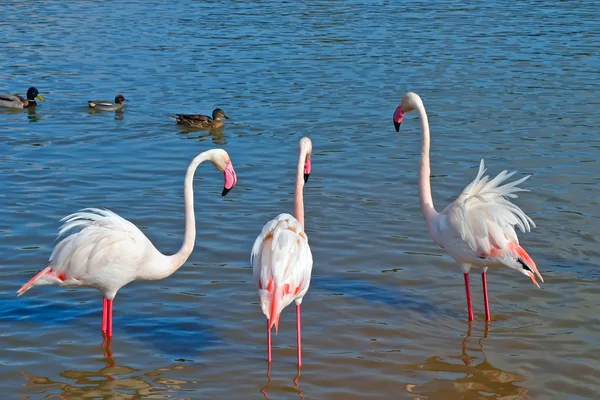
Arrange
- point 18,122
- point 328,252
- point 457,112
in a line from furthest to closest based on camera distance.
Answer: point 18,122 → point 457,112 → point 328,252

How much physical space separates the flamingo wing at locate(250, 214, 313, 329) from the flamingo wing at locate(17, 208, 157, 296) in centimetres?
103

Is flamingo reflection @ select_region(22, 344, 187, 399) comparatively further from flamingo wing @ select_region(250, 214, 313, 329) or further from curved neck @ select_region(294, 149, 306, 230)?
curved neck @ select_region(294, 149, 306, 230)

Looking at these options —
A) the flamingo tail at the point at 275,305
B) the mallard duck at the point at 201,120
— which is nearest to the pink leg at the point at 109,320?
the flamingo tail at the point at 275,305

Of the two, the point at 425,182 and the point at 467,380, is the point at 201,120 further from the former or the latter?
the point at 467,380

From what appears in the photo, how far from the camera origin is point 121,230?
23.4ft

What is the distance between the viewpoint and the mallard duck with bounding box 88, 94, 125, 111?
15297 mm

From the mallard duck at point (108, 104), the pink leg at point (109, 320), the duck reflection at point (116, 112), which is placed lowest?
the pink leg at point (109, 320)

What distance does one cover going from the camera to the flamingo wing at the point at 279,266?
6301 mm

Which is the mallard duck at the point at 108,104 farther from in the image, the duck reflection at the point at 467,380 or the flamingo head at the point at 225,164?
the duck reflection at the point at 467,380

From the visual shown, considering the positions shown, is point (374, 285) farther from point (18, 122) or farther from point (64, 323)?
point (18, 122)

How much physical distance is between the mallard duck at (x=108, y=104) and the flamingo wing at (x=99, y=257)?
8.45 m

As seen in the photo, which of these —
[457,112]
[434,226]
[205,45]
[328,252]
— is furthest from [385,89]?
[434,226]

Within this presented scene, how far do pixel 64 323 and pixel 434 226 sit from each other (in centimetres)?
320

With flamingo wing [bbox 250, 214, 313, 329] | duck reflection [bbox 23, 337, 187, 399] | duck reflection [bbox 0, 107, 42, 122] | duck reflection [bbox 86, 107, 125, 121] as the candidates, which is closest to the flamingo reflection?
duck reflection [bbox 23, 337, 187, 399]
